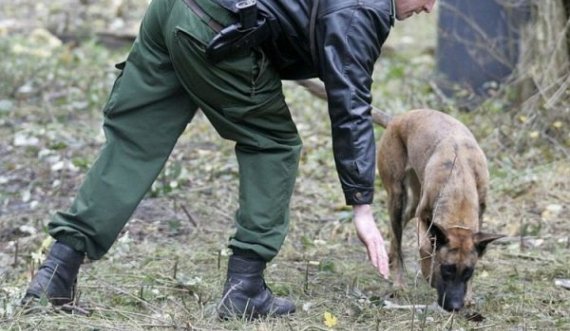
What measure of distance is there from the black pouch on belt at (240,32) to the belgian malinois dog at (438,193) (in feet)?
5.04

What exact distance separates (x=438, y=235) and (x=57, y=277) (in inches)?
82.4

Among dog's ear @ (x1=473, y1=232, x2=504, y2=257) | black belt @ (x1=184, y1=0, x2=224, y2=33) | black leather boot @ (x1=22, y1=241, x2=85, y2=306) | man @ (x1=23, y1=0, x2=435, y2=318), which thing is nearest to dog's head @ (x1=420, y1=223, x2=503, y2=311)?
dog's ear @ (x1=473, y1=232, x2=504, y2=257)

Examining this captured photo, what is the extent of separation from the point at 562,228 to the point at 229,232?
235 centimetres

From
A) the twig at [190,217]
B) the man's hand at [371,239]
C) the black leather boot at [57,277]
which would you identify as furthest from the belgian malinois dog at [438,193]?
the black leather boot at [57,277]

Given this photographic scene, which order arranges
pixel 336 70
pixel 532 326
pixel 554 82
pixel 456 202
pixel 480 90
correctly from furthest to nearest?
pixel 480 90, pixel 554 82, pixel 456 202, pixel 532 326, pixel 336 70

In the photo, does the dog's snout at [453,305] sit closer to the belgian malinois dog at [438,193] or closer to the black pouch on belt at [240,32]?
the belgian malinois dog at [438,193]

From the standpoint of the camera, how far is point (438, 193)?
6.21m

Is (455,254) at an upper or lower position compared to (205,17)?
lower

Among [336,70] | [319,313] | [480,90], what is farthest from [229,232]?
[480,90]

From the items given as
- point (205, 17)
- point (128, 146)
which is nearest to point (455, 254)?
point (128, 146)

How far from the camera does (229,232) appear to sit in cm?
723

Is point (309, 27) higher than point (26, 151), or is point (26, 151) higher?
point (309, 27)

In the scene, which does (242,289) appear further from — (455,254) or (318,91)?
(318,91)

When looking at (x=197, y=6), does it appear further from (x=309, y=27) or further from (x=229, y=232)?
(x=229, y=232)
